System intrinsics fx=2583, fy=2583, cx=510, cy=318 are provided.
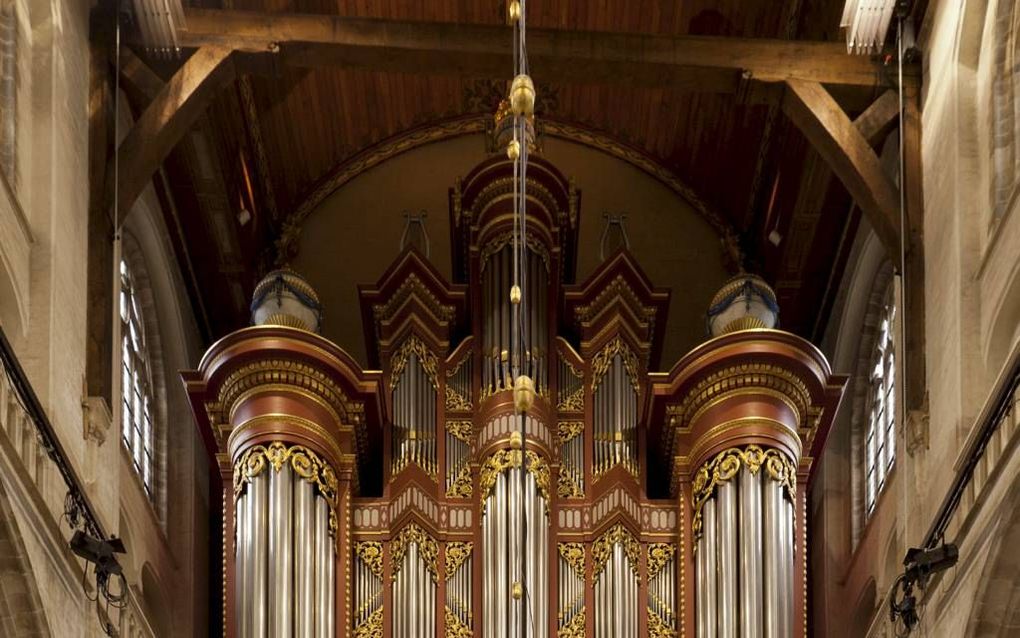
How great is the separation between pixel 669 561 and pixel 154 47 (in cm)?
540

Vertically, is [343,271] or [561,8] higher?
[561,8]

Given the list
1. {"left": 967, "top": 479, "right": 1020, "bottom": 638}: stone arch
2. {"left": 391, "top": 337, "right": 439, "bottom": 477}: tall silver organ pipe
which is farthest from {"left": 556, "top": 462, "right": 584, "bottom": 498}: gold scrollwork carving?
{"left": 967, "top": 479, "right": 1020, "bottom": 638}: stone arch

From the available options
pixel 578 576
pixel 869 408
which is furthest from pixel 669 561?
pixel 869 408

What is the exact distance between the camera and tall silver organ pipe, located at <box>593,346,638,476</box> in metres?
20.0

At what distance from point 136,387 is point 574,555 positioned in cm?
375

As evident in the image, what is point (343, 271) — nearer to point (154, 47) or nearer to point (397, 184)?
point (397, 184)

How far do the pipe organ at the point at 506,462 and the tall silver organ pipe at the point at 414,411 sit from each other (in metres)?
0.02

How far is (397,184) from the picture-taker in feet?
76.8

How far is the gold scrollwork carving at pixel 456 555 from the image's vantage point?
19.3 meters

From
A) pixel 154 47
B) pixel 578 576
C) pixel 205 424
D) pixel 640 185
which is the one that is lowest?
pixel 578 576

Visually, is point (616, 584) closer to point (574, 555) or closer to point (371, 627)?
point (574, 555)

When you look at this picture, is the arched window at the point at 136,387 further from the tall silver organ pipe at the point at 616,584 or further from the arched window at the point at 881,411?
the arched window at the point at 881,411

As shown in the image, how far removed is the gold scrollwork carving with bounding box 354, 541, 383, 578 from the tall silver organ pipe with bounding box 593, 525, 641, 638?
1621 mm

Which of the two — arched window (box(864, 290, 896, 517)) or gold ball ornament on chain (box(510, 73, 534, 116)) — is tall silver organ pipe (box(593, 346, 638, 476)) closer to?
arched window (box(864, 290, 896, 517))
